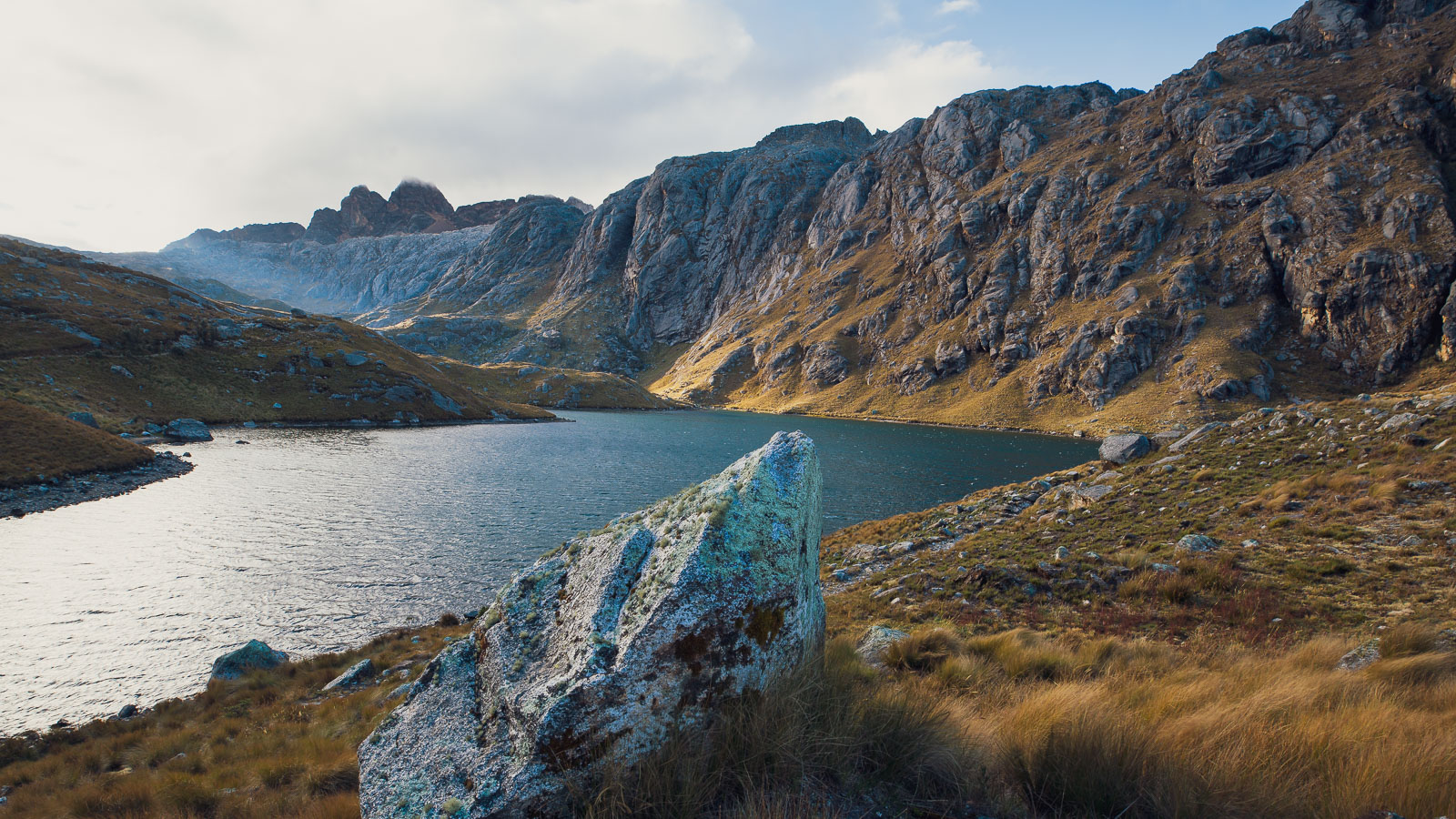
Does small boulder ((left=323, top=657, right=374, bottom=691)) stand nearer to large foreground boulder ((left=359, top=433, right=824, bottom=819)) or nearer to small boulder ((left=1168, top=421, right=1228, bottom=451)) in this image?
large foreground boulder ((left=359, top=433, right=824, bottom=819))

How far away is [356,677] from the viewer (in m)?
15.7

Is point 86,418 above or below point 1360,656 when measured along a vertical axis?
above

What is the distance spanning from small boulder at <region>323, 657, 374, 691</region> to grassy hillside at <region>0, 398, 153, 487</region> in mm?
38125

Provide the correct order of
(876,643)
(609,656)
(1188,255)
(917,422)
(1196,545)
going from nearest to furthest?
(609,656)
(876,643)
(1196,545)
(1188,255)
(917,422)

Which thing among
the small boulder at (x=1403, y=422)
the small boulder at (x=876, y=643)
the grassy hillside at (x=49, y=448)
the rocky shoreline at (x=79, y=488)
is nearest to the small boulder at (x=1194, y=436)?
the small boulder at (x=1403, y=422)

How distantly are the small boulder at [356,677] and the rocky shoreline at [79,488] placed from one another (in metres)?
33.7

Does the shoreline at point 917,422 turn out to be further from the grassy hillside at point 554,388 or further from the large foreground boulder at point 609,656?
the large foreground boulder at point 609,656

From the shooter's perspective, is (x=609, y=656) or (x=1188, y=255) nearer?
(x=609, y=656)

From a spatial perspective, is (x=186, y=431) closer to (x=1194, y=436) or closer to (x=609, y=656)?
(x=609, y=656)

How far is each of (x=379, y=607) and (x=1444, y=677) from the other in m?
30.3

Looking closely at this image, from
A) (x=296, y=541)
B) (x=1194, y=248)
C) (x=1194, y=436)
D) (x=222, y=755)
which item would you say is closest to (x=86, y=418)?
(x=296, y=541)

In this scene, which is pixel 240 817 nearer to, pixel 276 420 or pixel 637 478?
pixel 637 478

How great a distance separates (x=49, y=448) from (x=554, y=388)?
124 m

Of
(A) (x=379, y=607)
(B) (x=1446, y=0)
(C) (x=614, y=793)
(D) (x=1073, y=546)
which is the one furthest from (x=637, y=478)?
(B) (x=1446, y=0)
